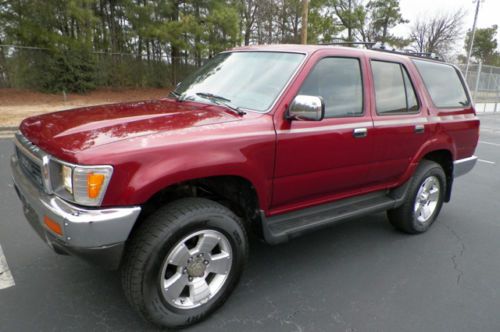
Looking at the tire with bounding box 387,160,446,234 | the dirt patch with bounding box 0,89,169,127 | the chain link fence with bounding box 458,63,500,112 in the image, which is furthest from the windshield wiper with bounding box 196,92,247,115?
the chain link fence with bounding box 458,63,500,112

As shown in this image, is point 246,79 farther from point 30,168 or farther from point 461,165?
point 461,165

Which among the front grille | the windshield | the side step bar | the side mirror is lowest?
the side step bar

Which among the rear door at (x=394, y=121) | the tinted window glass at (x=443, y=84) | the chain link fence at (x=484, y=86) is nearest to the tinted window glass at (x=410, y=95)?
the rear door at (x=394, y=121)

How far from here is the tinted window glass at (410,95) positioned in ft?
12.3

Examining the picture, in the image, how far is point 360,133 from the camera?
10.5 feet

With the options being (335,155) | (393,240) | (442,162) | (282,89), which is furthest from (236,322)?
(442,162)

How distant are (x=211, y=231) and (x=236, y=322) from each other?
705 millimetres

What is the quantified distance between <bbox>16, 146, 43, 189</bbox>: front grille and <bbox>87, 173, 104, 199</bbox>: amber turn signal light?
1.62ft

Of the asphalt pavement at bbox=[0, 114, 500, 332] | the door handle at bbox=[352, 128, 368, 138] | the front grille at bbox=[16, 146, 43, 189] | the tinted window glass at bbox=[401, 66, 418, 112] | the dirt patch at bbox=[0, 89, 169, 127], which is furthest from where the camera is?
the dirt patch at bbox=[0, 89, 169, 127]

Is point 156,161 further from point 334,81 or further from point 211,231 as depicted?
point 334,81

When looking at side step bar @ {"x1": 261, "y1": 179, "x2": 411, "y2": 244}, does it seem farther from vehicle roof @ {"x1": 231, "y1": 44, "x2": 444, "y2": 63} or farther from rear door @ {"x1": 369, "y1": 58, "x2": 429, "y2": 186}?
vehicle roof @ {"x1": 231, "y1": 44, "x2": 444, "y2": 63}

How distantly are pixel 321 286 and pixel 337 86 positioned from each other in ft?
5.61

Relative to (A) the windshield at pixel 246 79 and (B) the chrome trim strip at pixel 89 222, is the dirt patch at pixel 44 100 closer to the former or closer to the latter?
(A) the windshield at pixel 246 79

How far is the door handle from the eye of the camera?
3.17m
